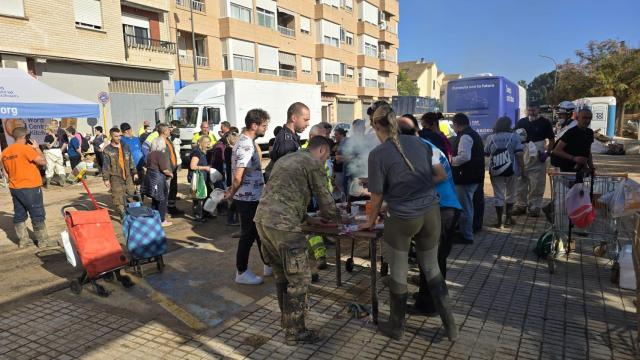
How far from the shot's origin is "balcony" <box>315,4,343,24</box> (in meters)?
36.1

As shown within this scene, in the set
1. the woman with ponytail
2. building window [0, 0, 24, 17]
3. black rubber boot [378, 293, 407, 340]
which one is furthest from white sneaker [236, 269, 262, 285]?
building window [0, 0, 24, 17]

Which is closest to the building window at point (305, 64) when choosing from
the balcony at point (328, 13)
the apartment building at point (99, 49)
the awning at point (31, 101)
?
the balcony at point (328, 13)

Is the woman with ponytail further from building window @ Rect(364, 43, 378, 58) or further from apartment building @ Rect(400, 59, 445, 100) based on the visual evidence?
apartment building @ Rect(400, 59, 445, 100)

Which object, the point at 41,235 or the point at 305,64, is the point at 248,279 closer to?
the point at 41,235

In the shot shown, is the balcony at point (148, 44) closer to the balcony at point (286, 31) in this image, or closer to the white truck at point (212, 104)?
the white truck at point (212, 104)

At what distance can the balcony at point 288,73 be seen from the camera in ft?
106

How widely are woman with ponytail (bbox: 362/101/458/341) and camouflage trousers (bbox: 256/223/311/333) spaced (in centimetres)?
66

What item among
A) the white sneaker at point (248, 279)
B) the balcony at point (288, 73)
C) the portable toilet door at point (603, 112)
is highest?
the balcony at point (288, 73)

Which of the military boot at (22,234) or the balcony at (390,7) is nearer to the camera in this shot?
the military boot at (22,234)

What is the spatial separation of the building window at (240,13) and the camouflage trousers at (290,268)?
88.3ft

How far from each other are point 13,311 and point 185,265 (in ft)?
5.97

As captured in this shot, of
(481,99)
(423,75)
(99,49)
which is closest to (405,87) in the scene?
(423,75)

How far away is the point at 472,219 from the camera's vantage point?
19.8 feet

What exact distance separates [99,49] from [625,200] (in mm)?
20299
